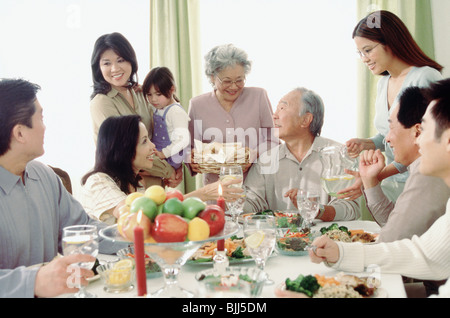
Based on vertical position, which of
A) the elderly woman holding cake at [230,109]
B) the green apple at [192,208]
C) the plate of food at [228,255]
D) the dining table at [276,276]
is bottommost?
the dining table at [276,276]

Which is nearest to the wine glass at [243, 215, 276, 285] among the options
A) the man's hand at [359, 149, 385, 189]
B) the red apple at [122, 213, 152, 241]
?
the red apple at [122, 213, 152, 241]

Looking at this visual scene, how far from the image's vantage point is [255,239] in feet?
4.34

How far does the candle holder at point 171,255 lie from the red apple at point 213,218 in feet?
0.06

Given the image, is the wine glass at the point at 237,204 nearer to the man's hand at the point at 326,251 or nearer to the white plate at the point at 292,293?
the man's hand at the point at 326,251

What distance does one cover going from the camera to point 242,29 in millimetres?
3926

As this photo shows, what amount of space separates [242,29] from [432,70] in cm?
190

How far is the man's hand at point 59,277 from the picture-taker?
122 cm

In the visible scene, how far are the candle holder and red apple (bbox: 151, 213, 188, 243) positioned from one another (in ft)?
0.06

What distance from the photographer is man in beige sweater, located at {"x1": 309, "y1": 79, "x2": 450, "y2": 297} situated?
4.50 ft

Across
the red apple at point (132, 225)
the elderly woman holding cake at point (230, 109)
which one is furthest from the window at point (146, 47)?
the red apple at point (132, 225)

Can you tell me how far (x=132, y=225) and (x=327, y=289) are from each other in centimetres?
52

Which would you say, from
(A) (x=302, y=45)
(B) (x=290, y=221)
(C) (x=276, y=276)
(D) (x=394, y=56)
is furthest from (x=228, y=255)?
(A) (x=302, y=45)

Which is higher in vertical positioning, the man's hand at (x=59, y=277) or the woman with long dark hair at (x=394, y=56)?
the woman with long dark hair at (x=394, y=56)

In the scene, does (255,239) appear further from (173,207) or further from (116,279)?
(116,279)
